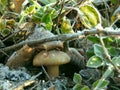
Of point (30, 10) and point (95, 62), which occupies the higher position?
point (30, 10)

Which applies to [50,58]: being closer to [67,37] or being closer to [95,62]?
[67,37]

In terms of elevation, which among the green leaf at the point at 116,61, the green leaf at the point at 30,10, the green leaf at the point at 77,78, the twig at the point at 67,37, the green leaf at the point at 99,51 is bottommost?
the green leaf at the point at 77,78

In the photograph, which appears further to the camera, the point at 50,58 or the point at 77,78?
the point at 50,58

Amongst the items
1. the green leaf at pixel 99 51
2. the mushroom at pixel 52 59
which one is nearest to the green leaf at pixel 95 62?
the green leaf at pixel 99 51

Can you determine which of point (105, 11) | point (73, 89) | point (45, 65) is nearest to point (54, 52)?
point (45, 65)

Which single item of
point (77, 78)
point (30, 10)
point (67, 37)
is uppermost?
point (30, 10)

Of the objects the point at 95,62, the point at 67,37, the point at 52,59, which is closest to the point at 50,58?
the point at 52,59

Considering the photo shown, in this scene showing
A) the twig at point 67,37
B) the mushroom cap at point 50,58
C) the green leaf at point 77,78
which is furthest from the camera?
the mushroom cap at point 50,58

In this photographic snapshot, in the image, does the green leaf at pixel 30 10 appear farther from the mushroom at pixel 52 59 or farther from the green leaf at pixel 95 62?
the green leaf at pixel 95 62
